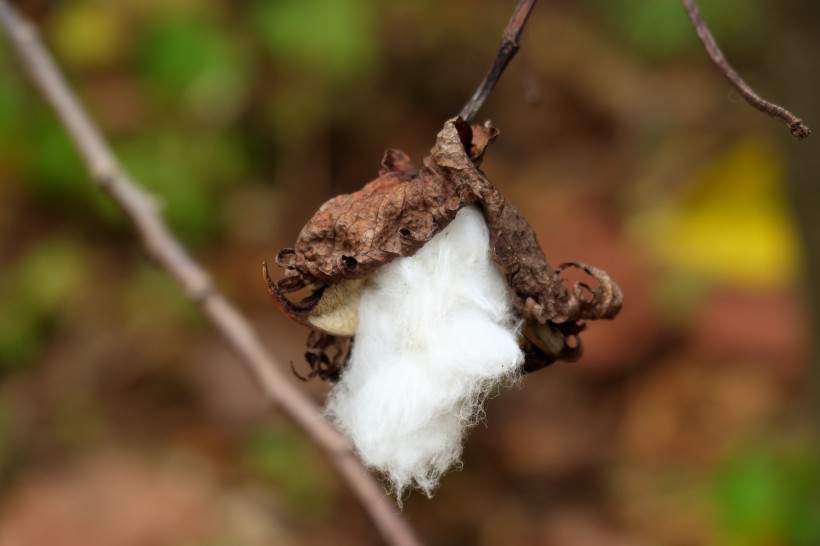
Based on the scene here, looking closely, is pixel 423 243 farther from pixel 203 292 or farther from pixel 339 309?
pixel 203 292

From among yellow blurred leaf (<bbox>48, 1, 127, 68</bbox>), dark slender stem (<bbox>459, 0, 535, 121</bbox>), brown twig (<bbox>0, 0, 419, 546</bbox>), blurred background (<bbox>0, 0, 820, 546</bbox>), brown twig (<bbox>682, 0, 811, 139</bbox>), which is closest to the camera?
brown twig (<bbox>682, 0, 811, 139</bbox>)

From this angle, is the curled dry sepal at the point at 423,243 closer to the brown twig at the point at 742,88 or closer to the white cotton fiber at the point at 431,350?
the white cotton fiber at the point at 431,350

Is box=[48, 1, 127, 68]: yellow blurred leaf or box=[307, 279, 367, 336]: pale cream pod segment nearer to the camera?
box=[307, 279, 367, 336]: pale cream pod segment

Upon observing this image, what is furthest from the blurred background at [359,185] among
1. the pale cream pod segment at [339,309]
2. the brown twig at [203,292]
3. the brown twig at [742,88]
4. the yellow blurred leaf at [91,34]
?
the pale cream pod segment at [339,309]

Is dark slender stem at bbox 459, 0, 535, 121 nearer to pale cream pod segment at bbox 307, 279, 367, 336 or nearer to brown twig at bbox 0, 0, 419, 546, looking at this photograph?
pale cream pod segment at bbox 307, 279, 367, 336

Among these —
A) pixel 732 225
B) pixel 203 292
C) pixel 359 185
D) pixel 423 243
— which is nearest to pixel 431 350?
pixel 423 243

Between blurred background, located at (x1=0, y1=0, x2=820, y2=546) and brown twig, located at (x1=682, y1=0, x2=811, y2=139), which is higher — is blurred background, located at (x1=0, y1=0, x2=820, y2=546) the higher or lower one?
the higher one

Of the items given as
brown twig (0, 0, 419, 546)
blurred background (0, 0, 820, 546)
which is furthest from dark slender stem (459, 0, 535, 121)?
blurred background (0, 0, 820, 546)
